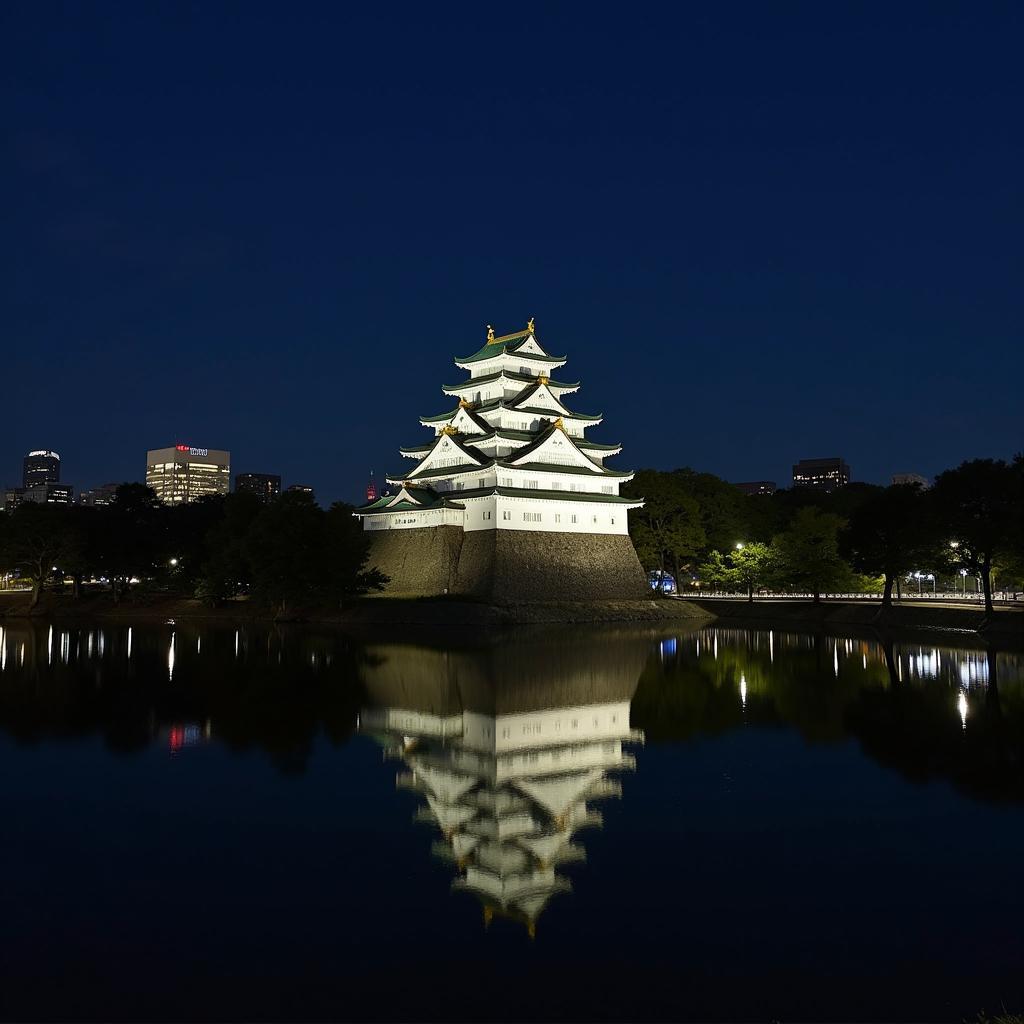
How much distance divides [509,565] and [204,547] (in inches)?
1148

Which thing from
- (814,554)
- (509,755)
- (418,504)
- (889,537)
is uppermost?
(418,504)

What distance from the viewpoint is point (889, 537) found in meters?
52.1

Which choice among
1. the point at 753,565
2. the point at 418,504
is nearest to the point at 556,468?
the point at 418,504

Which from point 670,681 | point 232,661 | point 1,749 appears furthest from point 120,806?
point 232,661

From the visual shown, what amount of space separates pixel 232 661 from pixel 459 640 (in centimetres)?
1363

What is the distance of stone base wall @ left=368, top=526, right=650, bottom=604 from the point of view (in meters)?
56.2

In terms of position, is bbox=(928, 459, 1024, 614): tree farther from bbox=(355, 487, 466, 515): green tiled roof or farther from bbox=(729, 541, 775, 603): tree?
bbox=(355, 487, 466, 515): green tiled roof

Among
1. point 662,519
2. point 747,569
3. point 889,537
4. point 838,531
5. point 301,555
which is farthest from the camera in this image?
point 662,519

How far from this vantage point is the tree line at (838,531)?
43406 mm

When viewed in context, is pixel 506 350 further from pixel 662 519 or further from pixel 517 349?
pixel 662 519

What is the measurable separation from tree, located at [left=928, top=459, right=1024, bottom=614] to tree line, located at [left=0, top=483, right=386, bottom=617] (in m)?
34.7

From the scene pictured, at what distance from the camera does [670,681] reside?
27.2 metres

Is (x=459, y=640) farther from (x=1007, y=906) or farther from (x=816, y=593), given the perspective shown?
(x=1007, y=906)

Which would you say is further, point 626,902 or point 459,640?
point 459,640
